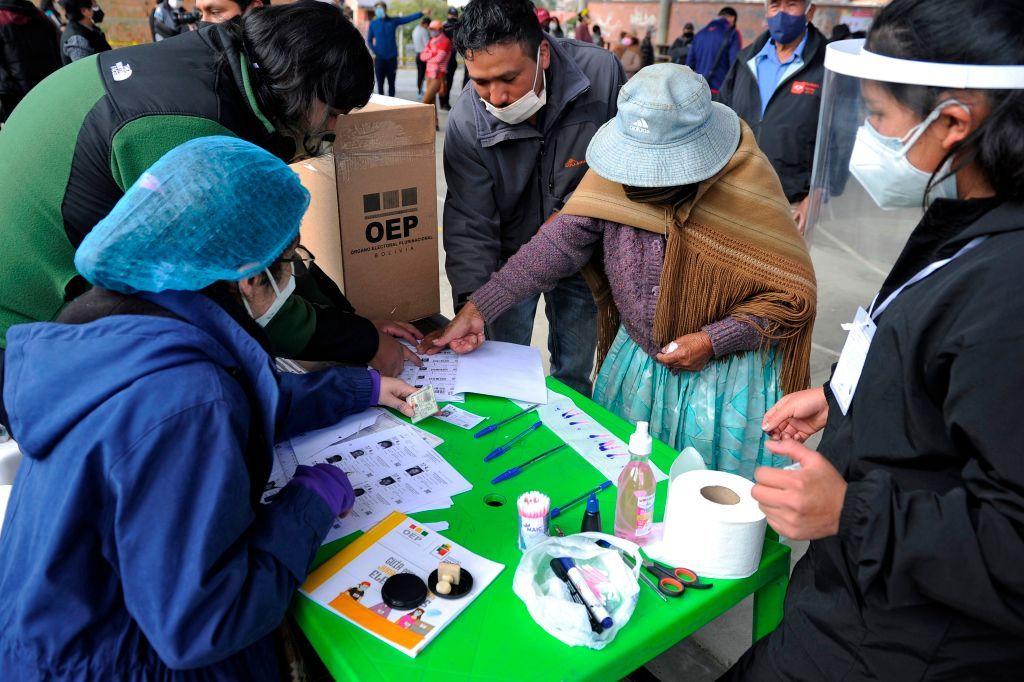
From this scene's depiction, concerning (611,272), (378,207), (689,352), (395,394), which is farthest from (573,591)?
(378,207)

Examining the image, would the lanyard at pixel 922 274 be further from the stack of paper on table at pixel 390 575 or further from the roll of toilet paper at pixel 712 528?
the stack of paper on table at pixel 390 575

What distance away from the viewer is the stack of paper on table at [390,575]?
1021mm

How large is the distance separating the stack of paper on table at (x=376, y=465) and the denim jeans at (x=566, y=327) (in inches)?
34.6

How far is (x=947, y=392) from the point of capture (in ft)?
2.76

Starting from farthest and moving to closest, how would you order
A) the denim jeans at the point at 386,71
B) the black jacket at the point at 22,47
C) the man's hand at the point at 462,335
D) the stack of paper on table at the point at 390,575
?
the denim jeans at the point at 386,71 < the black jacket at the point at 22,47 < the man's hand at the point at 462,335 < the stack of paper on table at the point at 390,575

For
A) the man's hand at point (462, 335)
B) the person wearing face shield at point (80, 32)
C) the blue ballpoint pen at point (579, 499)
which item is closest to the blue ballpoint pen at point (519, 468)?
the blue ballpoint pen at point (579, 499)

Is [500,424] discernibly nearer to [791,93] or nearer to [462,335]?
[462,335]

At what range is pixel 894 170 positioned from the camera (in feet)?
3.14

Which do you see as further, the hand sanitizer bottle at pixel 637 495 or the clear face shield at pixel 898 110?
the hand sanitizer bottle at pixel 637 495

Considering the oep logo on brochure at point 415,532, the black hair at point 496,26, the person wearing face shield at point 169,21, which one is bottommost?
the oep logo on brochure at point 415,532

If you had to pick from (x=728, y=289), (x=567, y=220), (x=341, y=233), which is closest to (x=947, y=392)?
(x=728, y=289)

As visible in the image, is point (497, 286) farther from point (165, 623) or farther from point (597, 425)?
point (165, 623)

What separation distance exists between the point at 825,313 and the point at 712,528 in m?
3.32

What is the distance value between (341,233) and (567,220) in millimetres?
609
